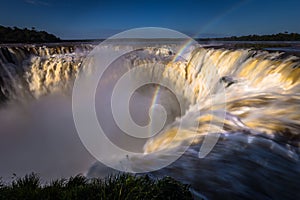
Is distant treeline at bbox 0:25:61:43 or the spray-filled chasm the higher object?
distant treeline at bbox 0:25:61:43

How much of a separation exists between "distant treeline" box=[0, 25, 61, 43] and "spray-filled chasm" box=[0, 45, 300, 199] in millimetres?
25484

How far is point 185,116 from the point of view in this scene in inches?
388

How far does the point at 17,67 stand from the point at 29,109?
575 cm

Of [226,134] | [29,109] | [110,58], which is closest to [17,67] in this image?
[29,109]

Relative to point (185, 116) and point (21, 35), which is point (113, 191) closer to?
point (185, 116)

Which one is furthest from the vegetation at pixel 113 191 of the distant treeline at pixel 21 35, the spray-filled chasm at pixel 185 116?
the distant treeline at pixel 21 35

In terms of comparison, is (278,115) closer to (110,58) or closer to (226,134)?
(226,134)

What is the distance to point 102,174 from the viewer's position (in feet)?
14.5

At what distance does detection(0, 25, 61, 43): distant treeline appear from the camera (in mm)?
47072

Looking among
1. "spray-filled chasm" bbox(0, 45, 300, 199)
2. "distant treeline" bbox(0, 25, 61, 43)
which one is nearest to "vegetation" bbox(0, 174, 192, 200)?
"spray-filled chasm" bbox(0, 45, 300, 199)

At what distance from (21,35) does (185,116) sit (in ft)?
166

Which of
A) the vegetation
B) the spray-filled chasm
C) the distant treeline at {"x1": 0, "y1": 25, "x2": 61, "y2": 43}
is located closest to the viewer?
the vegetation

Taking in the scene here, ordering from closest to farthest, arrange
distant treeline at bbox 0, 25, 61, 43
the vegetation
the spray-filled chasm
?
1. the vegetation
2. the spray-filled chasm
3. distant treeline at bbox 0, 25, 61, 43

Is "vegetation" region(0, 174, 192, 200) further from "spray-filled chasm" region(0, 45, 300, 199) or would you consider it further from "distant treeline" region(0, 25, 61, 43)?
"distant treeline" region(0, 25, 61, 43)
